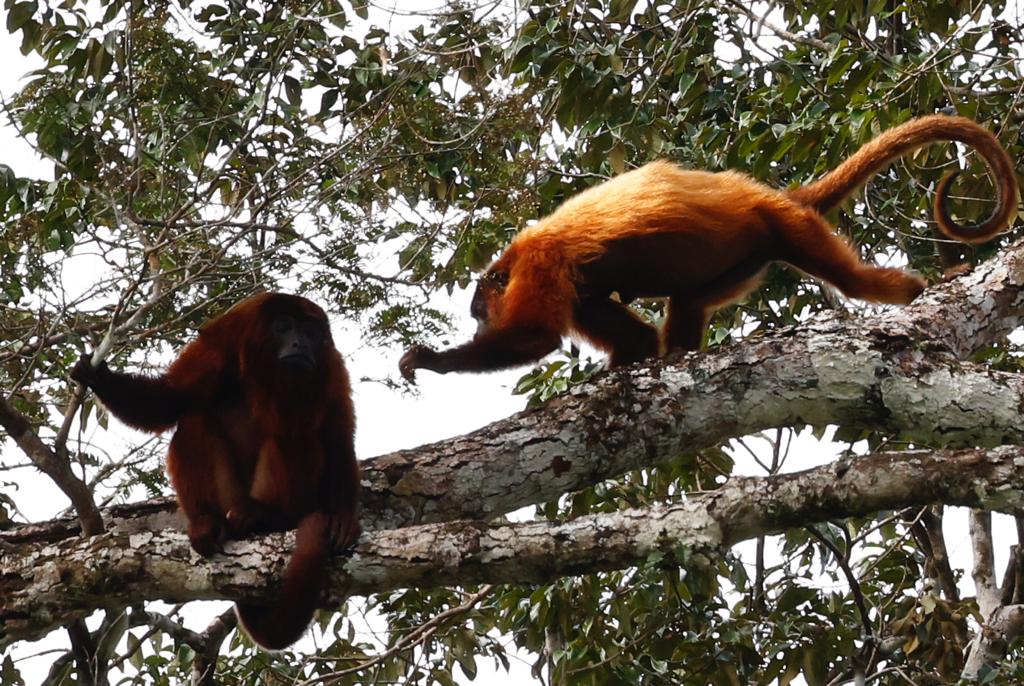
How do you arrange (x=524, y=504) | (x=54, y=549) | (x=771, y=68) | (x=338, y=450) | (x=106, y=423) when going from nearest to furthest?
(x=54, y=549) → (x=524, y=504) → (x=338, y=450) → (x=106, y=423) → (x=771, y=68)

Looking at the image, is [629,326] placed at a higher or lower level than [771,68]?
lower

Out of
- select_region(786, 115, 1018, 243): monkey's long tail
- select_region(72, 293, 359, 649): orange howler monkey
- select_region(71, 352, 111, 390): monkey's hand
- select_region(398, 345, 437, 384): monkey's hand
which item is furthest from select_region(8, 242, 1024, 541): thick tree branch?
select_region(786, 115, 1018, 243): monkey's long tail

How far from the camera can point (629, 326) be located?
19.6 ft

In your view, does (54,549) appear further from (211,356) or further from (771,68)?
(771,68)

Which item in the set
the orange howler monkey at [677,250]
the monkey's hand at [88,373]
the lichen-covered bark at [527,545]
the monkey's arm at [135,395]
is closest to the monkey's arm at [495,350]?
the orange howler monkey at [677,250]

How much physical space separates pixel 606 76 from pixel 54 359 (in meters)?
3.02

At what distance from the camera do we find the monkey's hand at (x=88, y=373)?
13.0ft

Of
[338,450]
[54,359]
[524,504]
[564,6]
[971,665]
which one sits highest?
[564,6]

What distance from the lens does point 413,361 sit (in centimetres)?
542

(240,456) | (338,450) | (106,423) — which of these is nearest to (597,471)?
(338,450)

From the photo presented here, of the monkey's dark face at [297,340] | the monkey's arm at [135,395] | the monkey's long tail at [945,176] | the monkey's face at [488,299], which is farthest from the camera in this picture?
the monkey's face at [488,299]

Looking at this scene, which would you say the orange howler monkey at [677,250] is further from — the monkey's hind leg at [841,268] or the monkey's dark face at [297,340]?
the monkey's dark face at [297,340]

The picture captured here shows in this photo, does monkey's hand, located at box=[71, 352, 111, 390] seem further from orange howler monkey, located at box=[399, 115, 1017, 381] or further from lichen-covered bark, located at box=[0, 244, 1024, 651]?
orange howler monkey, located at box=[399, 115, 1017, 381]

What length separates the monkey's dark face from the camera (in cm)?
428
